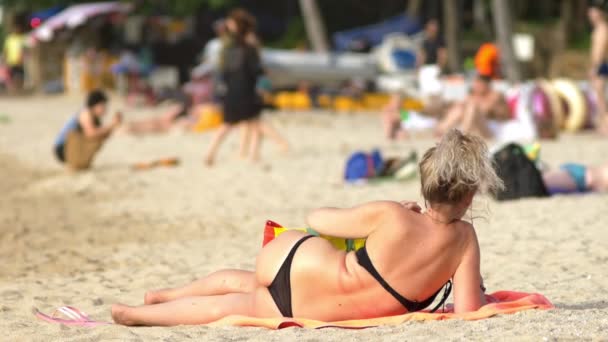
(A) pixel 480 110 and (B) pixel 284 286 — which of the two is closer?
(B) pixel 284 286

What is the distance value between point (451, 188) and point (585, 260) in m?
2.09

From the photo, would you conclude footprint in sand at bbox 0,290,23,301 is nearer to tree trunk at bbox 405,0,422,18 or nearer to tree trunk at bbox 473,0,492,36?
tree trunk at bbox 405,0,422,18

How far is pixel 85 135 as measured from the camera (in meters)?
11.5

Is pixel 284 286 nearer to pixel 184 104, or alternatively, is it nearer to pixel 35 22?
pixel 184 104

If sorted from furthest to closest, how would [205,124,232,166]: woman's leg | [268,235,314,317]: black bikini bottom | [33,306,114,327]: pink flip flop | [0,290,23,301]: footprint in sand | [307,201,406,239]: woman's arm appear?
[205,124,232,166]: woman's leg, [0,290,23,301]: footprint in sand, [33,306,114,327]: pink flip flop, [268,235,314,317]: black bikini bottom, [307,201,406,239]: woman's arm

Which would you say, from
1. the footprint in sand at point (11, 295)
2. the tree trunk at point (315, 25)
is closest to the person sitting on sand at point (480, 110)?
the footprint in sand at point (11, 295)

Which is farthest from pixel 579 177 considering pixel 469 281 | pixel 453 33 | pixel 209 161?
pixel 453 33

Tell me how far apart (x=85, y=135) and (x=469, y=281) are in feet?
25.7

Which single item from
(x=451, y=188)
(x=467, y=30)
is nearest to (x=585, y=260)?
(x=451, y=188)

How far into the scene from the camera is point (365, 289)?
427 cm

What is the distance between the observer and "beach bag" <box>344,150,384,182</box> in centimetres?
961

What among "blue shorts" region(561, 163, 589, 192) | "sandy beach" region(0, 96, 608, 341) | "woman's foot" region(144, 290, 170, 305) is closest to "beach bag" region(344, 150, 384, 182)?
"sandy beach" region(0, 96, 608, 341)

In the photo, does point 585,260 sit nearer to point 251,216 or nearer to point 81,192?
point 251,216

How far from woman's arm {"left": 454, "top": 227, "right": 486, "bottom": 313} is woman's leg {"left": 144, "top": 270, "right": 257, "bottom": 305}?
0.85m
